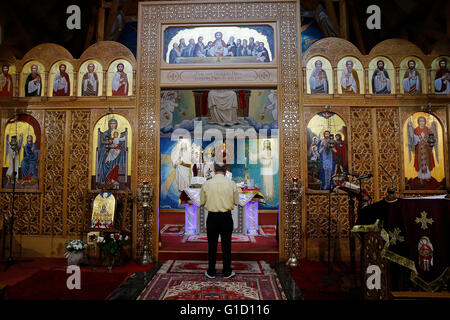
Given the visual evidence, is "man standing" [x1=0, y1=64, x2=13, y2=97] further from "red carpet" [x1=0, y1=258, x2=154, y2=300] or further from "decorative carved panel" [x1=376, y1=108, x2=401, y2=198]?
"decorative carved panel" [x1=376, y1=108, x2=401, y2=198]

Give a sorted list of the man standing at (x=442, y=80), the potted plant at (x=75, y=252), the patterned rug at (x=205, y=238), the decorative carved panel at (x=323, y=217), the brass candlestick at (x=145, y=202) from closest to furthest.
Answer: the potted plant at (x=75, y=252)
the brass candlestick at (x=145, y=202)
the decorative carved panel at (x=323, y=217)
the man standing at (x=442, y=80)
the patterned rug at (x=205, y=238)

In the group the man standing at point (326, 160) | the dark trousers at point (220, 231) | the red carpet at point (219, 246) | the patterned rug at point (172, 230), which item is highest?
the man standing at point (326, 160)

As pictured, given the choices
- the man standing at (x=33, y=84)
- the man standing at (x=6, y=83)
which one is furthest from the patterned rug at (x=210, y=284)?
the man standing at (x=6, y=83)

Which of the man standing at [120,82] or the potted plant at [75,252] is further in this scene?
the man standing at [120,82]

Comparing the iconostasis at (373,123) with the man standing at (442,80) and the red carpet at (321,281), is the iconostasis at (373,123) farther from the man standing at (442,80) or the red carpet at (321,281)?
the red carpet at (321,281)

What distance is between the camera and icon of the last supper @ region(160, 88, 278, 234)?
43.0 feet

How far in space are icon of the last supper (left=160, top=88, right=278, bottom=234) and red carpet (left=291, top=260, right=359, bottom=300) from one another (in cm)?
623

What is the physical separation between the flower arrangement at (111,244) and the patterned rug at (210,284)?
1.08 meters

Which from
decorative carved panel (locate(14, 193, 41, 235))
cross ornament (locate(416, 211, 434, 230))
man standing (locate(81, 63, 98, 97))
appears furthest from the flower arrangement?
cross ornament (locate(416, 211, 434, 230))

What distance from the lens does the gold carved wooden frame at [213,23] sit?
7.40m

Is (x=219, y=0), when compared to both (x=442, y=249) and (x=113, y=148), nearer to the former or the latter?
(x=113, y=148)

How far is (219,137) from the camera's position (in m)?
13.3

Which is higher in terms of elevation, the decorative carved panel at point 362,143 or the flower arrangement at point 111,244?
the decorative carved panel at point 362,143
